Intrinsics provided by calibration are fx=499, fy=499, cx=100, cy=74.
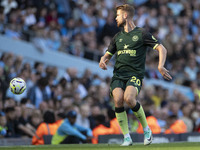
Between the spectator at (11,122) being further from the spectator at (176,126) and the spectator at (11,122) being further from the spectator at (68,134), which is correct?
the spectator at (176,126)

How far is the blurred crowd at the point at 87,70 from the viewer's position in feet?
41.3

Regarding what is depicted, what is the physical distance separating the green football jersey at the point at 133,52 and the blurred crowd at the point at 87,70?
3655 mm

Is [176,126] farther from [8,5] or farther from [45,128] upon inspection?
[8,5]

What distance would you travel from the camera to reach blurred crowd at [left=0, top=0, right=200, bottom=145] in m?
12.6

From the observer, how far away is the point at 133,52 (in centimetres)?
842

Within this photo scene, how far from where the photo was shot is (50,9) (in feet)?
57.2

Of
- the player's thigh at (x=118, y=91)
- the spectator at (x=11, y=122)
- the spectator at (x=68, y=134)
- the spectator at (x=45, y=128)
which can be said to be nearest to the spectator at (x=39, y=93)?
the spectator at (x=11, y=122)

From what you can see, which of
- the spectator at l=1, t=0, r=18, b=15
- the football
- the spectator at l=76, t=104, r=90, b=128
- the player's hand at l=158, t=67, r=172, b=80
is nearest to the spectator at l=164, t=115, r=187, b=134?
the spectator at l=76, t=104, r=90, b=128

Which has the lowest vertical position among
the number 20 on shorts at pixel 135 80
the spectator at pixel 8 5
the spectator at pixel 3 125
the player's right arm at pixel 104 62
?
the spectator at pixel 3 125

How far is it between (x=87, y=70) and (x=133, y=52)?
7.57 meters

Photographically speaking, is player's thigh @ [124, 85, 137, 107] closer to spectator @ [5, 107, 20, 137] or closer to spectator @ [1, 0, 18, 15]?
spectator @ [5, 107, 20, 137]

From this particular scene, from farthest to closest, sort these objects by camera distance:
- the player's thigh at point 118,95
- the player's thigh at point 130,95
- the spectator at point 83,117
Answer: the spectator at point 83,117, the player's thigh at point 118,95, the player's thigh at point 130,95

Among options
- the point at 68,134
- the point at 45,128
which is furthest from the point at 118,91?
the point at 45,128

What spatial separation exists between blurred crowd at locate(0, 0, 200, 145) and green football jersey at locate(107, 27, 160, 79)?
3655 millimetres
